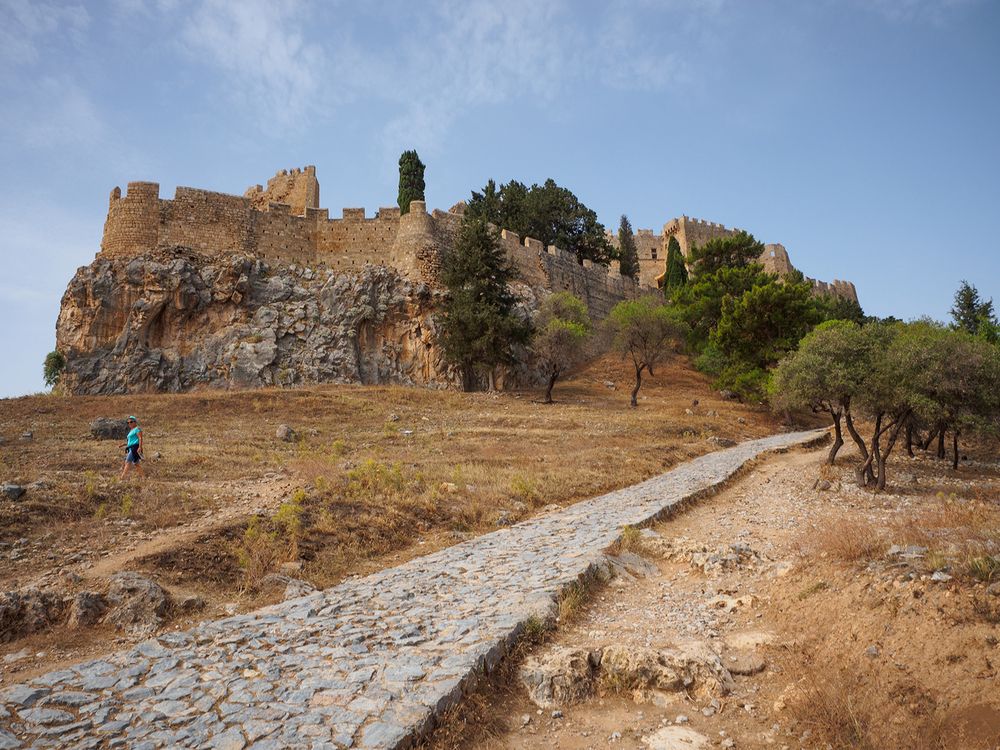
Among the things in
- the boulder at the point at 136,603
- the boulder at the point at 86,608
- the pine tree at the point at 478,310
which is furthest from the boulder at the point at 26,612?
the pine tree at the point at 478,310

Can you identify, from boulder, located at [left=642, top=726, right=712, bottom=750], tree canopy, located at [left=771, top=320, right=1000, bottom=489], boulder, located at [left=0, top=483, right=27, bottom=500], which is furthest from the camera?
tree canopy, located at [left=771, top=320, right=1000, bottom=489]

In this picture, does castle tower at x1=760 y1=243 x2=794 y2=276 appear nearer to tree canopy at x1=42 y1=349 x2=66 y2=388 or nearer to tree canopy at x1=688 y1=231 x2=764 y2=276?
tree canopy at x1=688 y1=231 x2=764 y2=276

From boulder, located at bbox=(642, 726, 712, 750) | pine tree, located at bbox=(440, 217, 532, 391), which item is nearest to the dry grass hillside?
pine tree, located at bbox=(440, 217, 532, 391)

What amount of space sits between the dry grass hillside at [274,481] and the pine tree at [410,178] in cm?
1712

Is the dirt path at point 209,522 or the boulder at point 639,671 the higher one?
the dirt path at point 209,522

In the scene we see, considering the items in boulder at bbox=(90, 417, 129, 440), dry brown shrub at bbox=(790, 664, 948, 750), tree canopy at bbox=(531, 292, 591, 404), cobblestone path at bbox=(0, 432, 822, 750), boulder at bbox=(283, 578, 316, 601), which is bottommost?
boulder at bbox=(283, 578, 316, 601)

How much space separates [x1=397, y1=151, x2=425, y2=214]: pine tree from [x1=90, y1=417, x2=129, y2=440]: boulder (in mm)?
26350

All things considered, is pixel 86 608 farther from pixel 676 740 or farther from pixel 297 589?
pixel 676 740

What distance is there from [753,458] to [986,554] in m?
15.2

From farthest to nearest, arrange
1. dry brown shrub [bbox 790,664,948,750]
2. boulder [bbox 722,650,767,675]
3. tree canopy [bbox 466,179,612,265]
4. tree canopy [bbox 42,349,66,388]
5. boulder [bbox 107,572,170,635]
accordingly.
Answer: tree canopy [bbox 466,179,612,265] → tree canopy [bbox 42,349,66,388] → boulder [bbox 107,572,170,635] → boulder [bbox 722,650,767,675] → dry brown shrub [bbox 790,664,948,750]

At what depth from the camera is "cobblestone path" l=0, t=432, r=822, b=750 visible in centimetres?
438

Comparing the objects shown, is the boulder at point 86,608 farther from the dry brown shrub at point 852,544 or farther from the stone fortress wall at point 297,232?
the stone fortress wall at point 297,232

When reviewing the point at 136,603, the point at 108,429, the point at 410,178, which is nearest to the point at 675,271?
the point at 410,178

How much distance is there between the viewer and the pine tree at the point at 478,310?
32.4m
